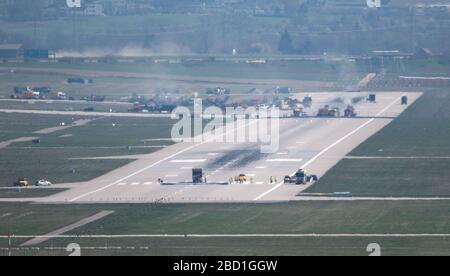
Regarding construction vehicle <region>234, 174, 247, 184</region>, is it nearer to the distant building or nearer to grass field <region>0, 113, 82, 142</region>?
grass field <region>0, 113, 82, 142</region>

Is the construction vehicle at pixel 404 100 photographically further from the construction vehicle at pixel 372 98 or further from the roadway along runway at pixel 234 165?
the roadway along runway at pixel 234 165

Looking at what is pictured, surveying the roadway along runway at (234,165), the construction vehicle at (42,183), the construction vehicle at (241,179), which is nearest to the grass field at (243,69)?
the roadway along runway at (234,165)

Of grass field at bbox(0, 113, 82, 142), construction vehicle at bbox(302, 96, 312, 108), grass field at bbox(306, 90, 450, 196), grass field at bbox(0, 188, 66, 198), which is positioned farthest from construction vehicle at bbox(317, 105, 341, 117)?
grass field at bbox(0, 188, 66, 198)

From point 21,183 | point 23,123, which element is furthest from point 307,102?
point 21,183

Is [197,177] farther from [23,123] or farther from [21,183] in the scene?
[23,123]

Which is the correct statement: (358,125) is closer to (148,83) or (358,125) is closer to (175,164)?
(175,164)
